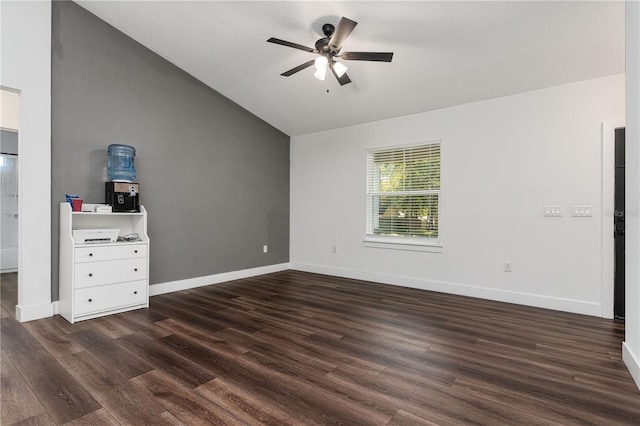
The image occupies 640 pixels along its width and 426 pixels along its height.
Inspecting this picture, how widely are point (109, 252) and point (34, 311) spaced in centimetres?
85

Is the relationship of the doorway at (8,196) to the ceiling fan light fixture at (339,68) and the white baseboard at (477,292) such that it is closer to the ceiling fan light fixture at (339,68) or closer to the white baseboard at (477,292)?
the white baseboard at (477,292)

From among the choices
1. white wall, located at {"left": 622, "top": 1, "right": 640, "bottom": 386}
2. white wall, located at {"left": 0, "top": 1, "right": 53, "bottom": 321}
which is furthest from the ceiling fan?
white wall, located at {"left": 0, "top": 1, "right": 53, "bottom": 321}

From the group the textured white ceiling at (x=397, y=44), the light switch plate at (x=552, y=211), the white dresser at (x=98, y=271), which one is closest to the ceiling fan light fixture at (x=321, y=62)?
the textured white ceiling at (x=397, y=44)

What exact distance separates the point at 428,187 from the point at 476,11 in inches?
92.7

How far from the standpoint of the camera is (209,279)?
482 cm

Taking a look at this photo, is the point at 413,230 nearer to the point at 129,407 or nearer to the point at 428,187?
the point at 428,187

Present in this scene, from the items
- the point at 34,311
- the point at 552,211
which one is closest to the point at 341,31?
the point at 552,211

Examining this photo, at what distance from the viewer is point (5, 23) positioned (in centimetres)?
300

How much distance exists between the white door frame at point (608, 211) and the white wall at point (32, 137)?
576cm

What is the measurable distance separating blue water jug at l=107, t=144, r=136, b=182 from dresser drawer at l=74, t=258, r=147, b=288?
0.96 metres

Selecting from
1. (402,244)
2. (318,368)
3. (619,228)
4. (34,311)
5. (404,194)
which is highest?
(404,194)

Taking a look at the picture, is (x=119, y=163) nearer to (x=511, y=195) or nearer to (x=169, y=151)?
(x=169, y=151)

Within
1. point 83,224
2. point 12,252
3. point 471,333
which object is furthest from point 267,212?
point 12,252

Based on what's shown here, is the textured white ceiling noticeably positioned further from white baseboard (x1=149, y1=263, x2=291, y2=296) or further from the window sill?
white baseboard (x1=149, y1=263, x2=291, y2=296)
